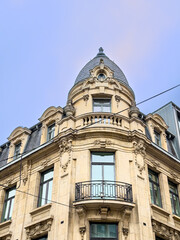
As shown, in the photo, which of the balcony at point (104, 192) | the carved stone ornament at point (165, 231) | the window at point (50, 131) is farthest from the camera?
the window at point (50, 131)

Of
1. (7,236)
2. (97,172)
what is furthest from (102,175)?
(7,236)

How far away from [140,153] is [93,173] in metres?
3.00

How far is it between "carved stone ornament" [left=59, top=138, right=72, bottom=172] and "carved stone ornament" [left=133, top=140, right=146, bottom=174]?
144 inches

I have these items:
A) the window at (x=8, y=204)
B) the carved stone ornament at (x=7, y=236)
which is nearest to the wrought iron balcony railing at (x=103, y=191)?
the carved stone ornament at (x=7, y=236)

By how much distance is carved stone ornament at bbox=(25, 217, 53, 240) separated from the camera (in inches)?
706

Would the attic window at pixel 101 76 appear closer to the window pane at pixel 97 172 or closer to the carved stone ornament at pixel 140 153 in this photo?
the carved stone ornament at pixel 140 153

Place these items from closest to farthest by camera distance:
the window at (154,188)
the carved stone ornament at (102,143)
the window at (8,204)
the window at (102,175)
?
the window at (102,175), the carved stone ornament at (102,143), the window at (154,188), the window at (8,204)

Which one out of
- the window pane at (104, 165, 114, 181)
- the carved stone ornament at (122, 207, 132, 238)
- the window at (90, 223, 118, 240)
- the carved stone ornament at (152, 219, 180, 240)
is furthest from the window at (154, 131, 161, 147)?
the window at (90, 223, 118, 240)

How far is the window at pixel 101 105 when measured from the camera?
2222 cm

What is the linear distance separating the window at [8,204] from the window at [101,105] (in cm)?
729

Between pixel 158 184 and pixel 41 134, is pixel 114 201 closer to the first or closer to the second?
pixel 158 184

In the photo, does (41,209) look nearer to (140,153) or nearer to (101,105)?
(140,153)

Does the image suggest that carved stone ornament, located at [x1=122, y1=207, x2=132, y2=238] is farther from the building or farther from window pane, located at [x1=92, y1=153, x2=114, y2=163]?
window pane, located at [x1=92, y1=153, x2=114, y2=163]

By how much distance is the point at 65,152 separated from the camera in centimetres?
1989
